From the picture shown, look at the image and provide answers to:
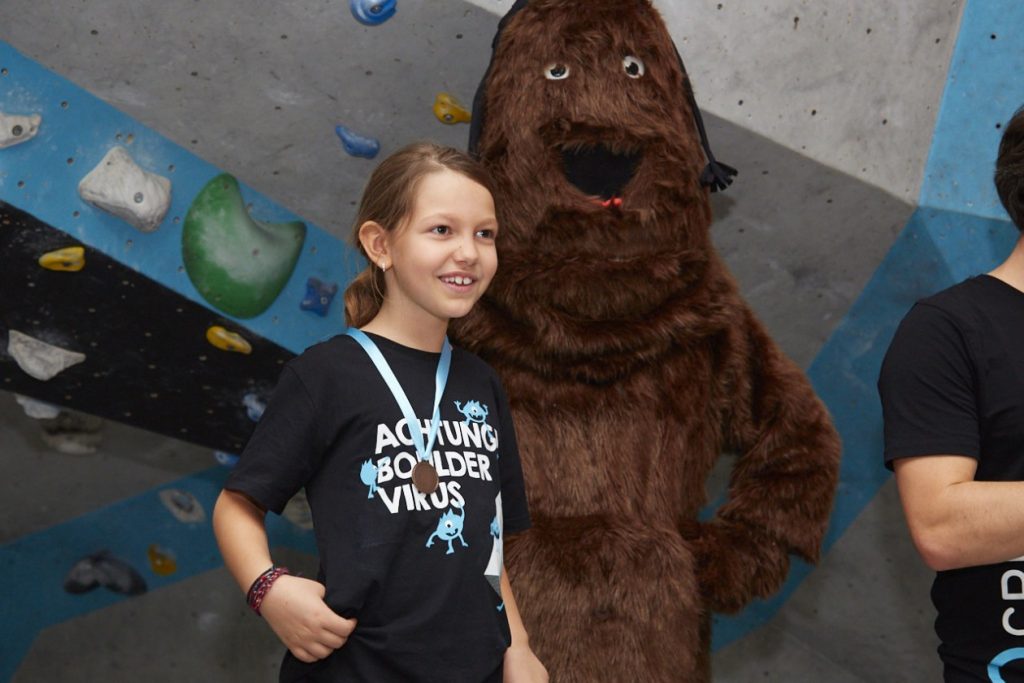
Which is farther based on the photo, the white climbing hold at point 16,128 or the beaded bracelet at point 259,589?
the white climbing hold at point 16,128

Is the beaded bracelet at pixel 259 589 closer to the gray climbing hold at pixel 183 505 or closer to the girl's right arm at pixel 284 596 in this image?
the girl's right arm at pixel 284 596

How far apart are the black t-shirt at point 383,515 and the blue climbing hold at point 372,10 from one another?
815mm

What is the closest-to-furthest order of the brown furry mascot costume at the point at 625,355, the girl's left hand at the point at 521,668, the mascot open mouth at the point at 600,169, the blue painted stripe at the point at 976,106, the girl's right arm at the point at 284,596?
the girl's right arm at the point at 284,596
the girl's left hand at the point at 521,668
the brown furry mascot costume at the point at 625,355
the mascot open mouth at the point at 600,169
the blue painted stripe at the point at 976,106

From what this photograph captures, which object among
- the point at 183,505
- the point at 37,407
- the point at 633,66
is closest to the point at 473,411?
the point at 633,66

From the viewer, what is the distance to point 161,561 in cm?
228

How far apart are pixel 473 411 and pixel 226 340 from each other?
85 cm

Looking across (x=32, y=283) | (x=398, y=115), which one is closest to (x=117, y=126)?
(x=32, y=283)

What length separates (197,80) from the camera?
72.9 inches

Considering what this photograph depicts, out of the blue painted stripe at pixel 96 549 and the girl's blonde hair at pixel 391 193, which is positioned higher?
the girl's blonde hair at pixel 391 193

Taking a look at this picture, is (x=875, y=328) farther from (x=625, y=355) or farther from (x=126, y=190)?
(x=126, y=190)

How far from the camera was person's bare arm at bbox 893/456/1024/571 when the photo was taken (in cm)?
108

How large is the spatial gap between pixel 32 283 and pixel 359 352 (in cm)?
86

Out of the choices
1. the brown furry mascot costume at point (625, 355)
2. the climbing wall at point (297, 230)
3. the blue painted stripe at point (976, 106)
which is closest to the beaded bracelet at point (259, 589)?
the brown furry mascot costume at point (625, 355)

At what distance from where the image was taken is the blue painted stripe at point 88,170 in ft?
5.80
